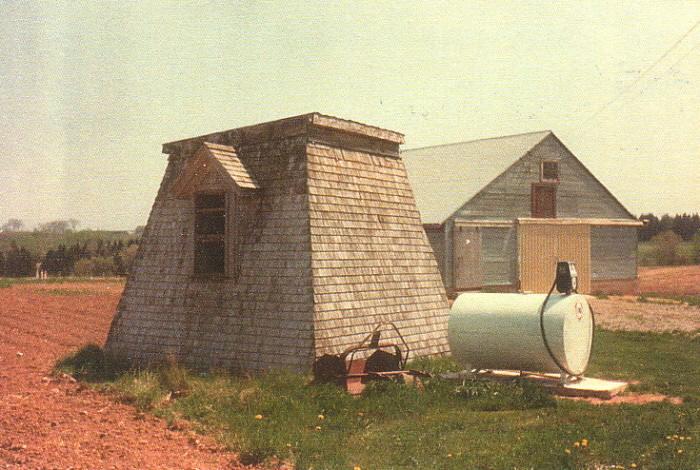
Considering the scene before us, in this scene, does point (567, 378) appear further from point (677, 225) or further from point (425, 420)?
point (677, 225)

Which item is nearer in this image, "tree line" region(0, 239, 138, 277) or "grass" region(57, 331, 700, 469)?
"grass" region(57, 331, 700, 469)

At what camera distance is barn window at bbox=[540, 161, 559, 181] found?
91.9 ft

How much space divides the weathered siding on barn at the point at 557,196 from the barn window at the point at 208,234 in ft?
43.0

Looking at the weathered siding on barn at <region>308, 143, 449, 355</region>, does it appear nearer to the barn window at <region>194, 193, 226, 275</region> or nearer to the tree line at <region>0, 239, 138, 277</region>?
the barn window at <region>194, 193, 226, 275</region>

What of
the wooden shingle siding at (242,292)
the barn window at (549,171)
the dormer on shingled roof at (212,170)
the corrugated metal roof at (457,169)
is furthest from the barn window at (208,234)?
the barn window at (549,171)

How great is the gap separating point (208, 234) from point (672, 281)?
29.8 meters

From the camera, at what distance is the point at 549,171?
2827 centimetres

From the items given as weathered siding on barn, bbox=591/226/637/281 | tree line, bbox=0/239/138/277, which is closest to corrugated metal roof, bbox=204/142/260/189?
weathered siding on barn, bbox=591/226/637/281

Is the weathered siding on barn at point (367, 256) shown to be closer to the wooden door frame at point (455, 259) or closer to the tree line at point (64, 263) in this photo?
the wooden door frame at point (455, 259)

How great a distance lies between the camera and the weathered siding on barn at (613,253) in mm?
29062

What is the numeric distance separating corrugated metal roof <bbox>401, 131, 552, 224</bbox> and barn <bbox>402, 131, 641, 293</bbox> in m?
0.06

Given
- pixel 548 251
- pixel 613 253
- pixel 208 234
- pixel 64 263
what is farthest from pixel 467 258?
pixel 64 263

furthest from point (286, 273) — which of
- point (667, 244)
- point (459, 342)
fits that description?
point (667, 244)

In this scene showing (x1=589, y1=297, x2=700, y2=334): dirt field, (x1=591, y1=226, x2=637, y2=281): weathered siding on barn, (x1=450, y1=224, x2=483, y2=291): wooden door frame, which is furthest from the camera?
(x1=591, y1=226, x2=637, y2=281): weathered siding on barn
